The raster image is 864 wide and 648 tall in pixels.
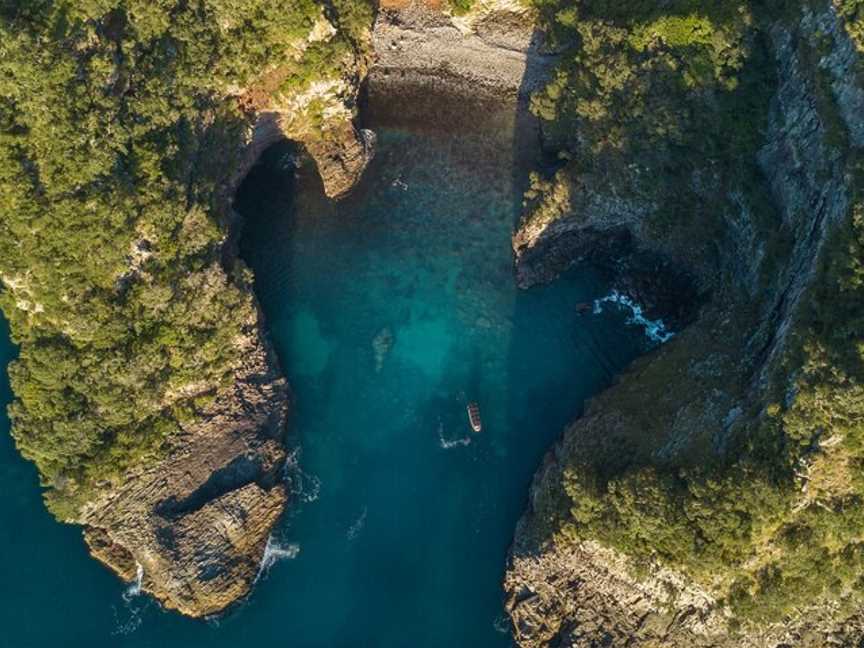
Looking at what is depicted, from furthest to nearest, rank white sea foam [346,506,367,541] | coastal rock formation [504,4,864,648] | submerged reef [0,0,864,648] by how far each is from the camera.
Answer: white sea foam [346,506,367,541] → coastal rock formation [504,4,864,648] → submerged reef [0,0,864,648]

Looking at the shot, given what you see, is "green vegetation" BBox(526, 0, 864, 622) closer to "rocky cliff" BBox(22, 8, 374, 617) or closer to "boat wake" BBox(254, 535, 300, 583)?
"boat wake" BBox(254, 535, 300, 583)

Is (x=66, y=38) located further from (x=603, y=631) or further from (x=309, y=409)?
(x=603, y=631)

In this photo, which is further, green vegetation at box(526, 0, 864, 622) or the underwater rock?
the underwater rock

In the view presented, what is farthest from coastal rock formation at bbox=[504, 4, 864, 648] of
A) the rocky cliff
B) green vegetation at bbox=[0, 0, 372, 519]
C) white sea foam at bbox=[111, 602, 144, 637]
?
white sea foam at bbox=[111, 602, 144, 637]

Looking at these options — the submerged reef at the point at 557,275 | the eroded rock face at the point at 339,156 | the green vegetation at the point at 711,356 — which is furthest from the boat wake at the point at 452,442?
the eroded rock face at the point at 339,156

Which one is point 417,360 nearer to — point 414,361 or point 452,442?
point 414,361

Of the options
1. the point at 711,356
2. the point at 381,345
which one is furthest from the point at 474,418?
the point at 711,356

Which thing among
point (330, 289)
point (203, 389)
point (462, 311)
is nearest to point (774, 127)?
point (462, 311)
